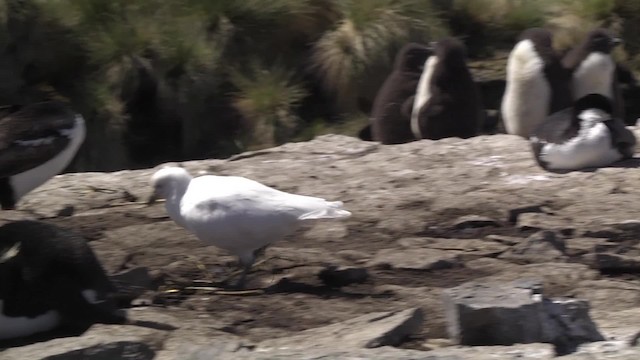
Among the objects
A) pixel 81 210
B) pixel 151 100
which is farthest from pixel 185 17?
pixel 81 210

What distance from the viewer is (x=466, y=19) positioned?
1434 cm

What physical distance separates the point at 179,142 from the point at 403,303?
8.04 meters

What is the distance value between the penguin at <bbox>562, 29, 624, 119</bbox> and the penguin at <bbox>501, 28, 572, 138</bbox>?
0.41 feet

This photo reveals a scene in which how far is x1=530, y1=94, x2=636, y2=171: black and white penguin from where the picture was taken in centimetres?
711

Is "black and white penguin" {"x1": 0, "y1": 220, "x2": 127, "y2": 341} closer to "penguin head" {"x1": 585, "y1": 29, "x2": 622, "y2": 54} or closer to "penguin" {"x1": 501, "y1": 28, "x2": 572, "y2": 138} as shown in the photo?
"penguin" {"x1": 501, "y1": 28, "x2": 572, "y2": 138}

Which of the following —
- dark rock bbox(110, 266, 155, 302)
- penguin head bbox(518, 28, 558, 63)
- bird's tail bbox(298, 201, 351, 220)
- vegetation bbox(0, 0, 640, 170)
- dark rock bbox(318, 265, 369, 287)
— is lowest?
vegetation bbox(0, 0, 640, 170)

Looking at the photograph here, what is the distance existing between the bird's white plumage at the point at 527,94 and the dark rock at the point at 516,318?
4970mm

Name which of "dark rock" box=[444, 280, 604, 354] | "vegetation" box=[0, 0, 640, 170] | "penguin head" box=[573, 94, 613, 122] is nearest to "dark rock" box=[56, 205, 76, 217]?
"penguin head" box=[573, 94, 613, 122]

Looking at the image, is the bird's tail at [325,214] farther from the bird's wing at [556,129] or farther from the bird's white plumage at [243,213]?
the bird's wing at [556,129]

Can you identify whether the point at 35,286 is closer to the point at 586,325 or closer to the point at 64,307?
the point at 64,307

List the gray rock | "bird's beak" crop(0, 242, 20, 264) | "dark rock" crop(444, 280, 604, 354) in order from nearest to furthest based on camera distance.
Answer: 1. "dark rock" crop(444, 280, 604, 354)
2. "bird's beak" crop(0, 242, 20, 264)
3. the gray rock

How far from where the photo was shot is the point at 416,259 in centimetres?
555

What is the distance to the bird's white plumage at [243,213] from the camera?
5023 millimetres

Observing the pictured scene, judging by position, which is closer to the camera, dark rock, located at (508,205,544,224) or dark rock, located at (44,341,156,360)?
dark rock, located at (44,341,156,360)
